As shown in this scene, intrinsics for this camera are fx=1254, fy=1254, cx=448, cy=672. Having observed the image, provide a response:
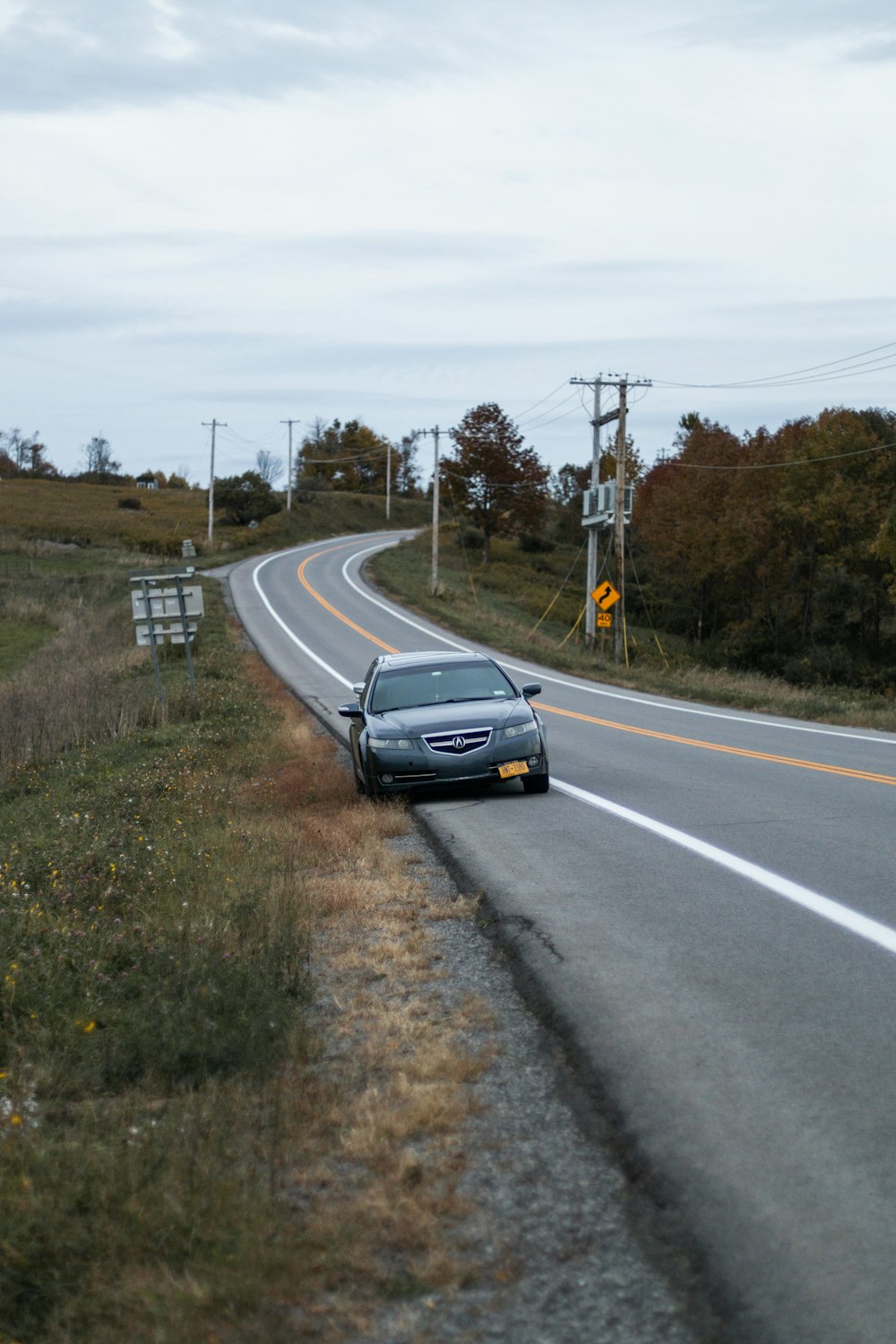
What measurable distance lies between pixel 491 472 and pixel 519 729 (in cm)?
7431

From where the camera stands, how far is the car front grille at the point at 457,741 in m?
12.3

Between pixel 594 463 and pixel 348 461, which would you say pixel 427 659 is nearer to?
pixel 594 463

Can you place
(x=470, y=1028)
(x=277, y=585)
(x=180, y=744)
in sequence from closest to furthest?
(x=470, y=1028)
(x=180, y=744)
(x=277, y=585)

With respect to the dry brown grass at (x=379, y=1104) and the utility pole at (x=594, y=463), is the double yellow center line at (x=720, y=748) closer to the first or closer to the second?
the dry brown grass at (x=379, y=1104)

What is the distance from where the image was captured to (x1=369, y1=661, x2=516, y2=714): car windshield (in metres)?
13.5

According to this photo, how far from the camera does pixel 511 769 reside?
12375 millimetres

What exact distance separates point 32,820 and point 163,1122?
29.2 feet

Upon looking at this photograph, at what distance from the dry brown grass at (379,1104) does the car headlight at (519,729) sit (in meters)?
3.33

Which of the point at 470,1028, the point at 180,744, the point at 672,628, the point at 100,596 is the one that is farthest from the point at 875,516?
the point at 470,1028

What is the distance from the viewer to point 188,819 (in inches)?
438

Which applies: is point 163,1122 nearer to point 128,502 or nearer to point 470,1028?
point 470,1028

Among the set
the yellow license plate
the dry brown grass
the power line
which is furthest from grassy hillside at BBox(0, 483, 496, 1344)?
the power line

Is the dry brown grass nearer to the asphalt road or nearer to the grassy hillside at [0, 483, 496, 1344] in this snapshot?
the grassy hillside at [0, 483, 496, 1344]

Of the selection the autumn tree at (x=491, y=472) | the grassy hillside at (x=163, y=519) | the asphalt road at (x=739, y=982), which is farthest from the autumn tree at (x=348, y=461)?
the asphalt road at (x=739, y=982)
